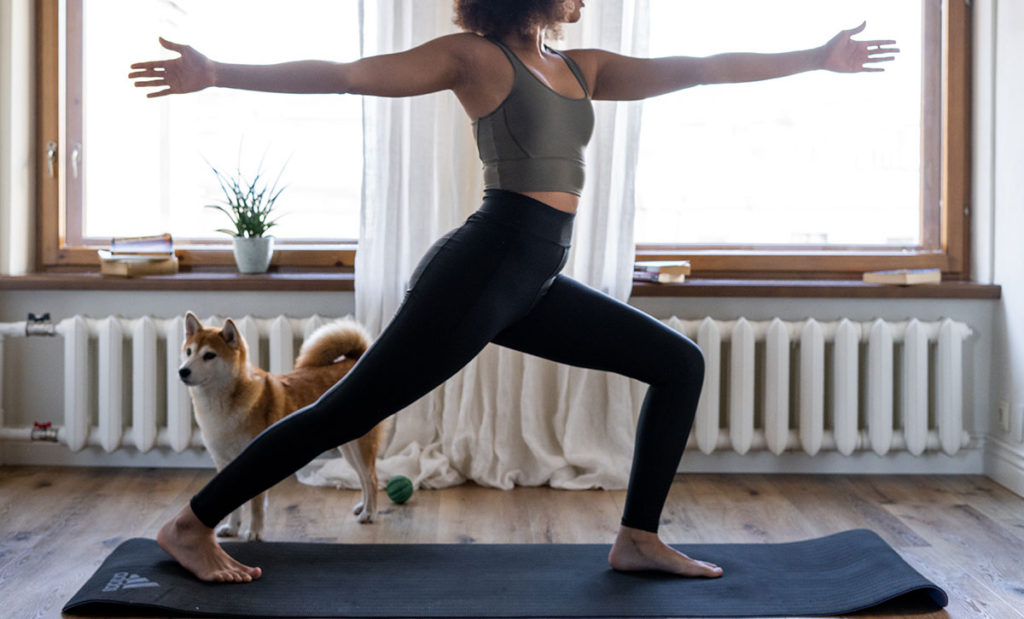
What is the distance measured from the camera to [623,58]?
7.02 feet

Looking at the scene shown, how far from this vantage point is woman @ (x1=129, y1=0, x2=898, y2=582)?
1.92 meters

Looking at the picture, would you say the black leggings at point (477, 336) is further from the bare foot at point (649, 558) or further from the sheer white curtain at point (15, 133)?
the sheer white curtain at point (15, 133)

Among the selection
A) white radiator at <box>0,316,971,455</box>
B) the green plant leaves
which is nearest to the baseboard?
white radiator at <box>0,316,971,455</box>

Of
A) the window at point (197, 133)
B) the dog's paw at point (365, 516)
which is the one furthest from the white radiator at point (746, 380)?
the dog's paw at point (365, 516)

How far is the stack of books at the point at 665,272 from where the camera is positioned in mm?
3189

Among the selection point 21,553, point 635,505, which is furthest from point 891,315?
point 21,553

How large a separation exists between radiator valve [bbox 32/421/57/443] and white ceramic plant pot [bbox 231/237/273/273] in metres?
0.77

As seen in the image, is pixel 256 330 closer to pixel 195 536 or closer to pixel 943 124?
pixel 195 536

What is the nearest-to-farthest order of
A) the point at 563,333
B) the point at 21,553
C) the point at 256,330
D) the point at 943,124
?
the point at 563,333 → the point at 21,553 → the point at 256,330 → the point at 943,124

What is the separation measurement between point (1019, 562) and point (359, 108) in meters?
2.36

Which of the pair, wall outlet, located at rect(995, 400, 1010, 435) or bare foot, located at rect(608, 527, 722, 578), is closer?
bare foot, located at rect(608, 527, 722, 578)

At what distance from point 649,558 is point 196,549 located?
0.95 m

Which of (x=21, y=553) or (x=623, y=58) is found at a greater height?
(x=623, y=58)

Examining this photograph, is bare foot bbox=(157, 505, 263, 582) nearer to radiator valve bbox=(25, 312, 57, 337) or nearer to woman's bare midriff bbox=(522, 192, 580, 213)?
woman's bare midriff bbox=(522, 192, 580, 213)
